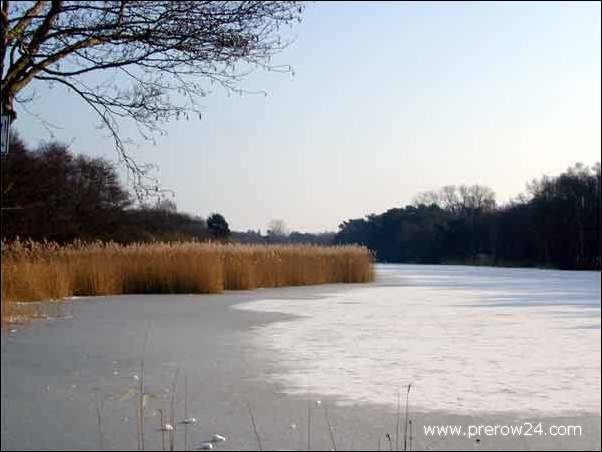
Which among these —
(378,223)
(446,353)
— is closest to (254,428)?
(446,353)

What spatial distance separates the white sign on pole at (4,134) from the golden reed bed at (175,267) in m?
2.07

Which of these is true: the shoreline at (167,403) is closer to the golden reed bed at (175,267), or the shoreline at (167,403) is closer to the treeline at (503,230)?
the golden reed bed at (175,267)

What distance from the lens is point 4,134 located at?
3945mm

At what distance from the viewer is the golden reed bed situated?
800cm

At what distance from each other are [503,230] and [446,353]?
13.4 m

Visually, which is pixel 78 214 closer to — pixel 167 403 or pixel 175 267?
pixel 175 267

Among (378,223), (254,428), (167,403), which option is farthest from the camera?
(378,223)

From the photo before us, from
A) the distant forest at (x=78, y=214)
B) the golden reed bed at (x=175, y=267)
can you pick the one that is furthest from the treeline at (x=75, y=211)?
the golden reed bed at (x=175, y=267)

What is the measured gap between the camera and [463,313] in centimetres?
723

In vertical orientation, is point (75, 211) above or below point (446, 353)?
above

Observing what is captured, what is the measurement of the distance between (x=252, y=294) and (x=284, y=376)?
23.2 ft

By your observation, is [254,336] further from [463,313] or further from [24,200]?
[24,200]

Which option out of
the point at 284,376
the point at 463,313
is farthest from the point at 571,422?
the point at 463,313

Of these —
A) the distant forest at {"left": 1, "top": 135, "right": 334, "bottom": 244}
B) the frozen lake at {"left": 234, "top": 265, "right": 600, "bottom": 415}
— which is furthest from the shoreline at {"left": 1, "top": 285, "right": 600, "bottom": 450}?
the distant forest at {"left": 1, "top": 135, "right": 334, "bottom": 244}
